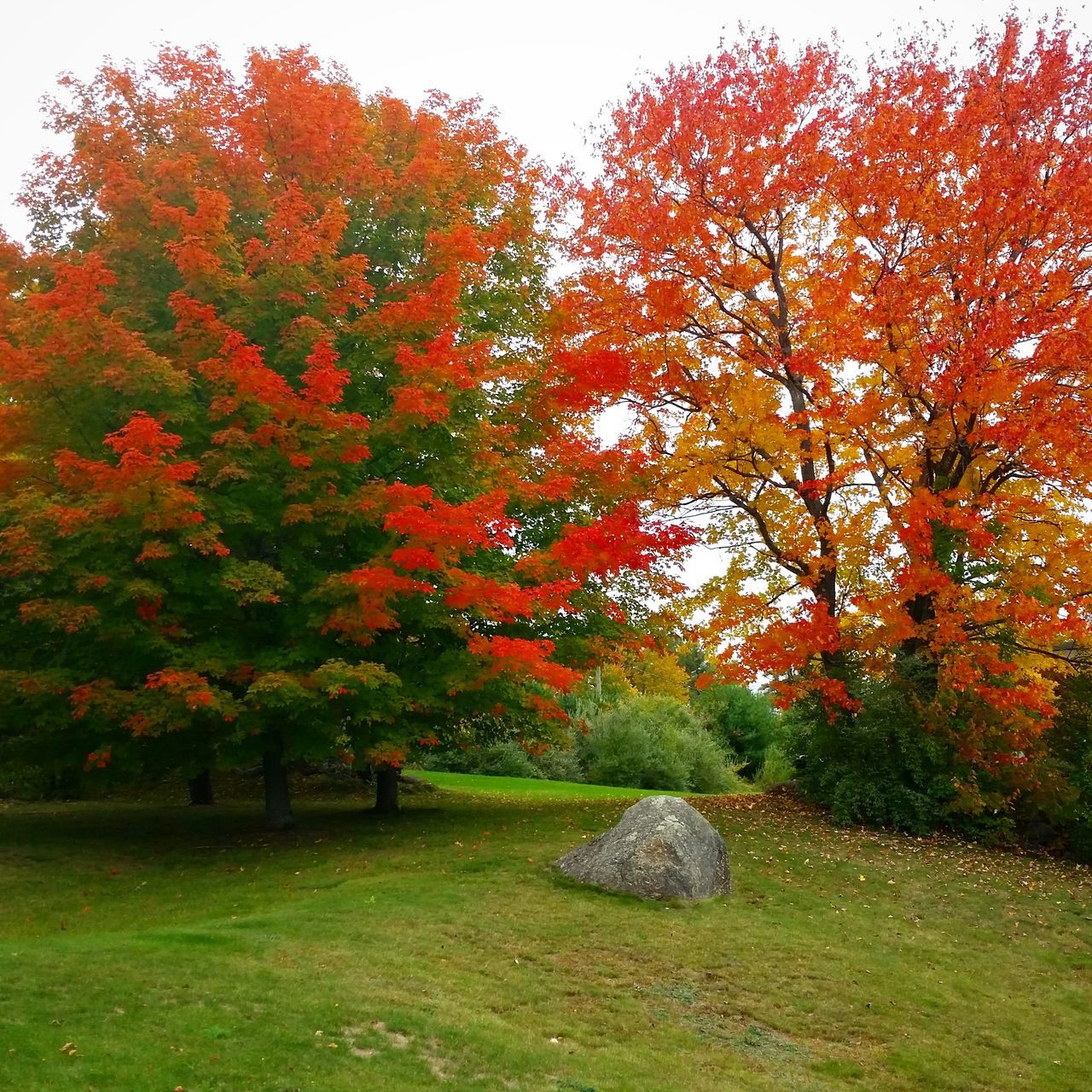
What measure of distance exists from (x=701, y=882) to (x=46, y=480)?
428 inches

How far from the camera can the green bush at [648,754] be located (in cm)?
A: 3275

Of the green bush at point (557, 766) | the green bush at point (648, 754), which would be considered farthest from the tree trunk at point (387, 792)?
the green bush at point (557, 766)

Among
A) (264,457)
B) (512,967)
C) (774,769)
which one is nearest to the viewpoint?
(512,967)

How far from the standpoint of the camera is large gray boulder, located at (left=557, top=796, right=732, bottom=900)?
1189 centimetres

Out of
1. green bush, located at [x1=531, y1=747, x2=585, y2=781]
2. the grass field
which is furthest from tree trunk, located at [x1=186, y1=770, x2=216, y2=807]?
green bush, located at [x1=531, y1=747, x2=585, y2=781]

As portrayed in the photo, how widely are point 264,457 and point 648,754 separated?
22.6 metres

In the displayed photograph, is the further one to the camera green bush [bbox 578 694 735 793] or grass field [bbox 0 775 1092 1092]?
green bush [bbox 578 694 735 793]

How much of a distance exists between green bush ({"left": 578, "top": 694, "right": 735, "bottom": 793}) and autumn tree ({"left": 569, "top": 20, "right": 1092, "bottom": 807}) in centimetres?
1417

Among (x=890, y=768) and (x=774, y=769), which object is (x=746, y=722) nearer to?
(x=774, y=769)

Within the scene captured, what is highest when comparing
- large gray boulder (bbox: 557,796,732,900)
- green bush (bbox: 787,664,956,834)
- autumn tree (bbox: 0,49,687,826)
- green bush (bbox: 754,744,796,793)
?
autumn tree (bbox: 0,49,687,826)

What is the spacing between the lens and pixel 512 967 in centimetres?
926

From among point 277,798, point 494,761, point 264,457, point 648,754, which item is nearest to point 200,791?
point 277,798

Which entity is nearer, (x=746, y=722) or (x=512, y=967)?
(x=512, y=967)

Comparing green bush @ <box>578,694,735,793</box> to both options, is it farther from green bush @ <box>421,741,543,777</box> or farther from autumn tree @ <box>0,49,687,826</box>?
autumn tree @ <box>0,49,687,826</box>
